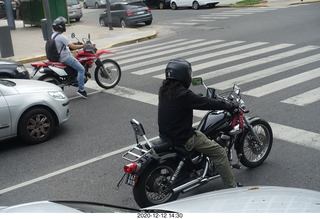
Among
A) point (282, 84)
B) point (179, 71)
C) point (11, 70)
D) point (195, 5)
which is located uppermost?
point (195, 5)

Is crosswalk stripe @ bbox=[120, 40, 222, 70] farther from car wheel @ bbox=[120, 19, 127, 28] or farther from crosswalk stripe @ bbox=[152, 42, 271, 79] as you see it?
car wheel @ bbox=[120, 19, 127, 28]

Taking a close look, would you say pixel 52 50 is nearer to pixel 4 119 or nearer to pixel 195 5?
pixel 4 119

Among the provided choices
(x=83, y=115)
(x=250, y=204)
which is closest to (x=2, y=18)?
(x=83, y=115)

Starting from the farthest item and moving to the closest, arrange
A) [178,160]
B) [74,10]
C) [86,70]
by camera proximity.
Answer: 1. [74,10]
2. [86,70]
3. [178,160]

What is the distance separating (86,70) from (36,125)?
11.7 ft

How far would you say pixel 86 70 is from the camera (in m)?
10.6

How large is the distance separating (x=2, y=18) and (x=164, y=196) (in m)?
36.5

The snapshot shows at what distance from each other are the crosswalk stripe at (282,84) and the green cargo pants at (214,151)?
15.0ft

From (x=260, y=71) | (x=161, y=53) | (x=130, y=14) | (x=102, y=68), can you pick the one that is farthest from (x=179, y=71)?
(x=130, y=14)

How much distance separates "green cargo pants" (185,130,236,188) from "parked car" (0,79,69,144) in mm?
3554

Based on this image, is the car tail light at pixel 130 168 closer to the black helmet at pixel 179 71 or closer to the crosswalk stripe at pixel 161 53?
the black helmet at pixel 179 71

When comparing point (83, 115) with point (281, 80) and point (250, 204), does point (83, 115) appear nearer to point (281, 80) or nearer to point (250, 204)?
point (281, 80)

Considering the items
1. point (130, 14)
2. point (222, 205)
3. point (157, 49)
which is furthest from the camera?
point (130, 14)

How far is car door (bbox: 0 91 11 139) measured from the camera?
6922mm
